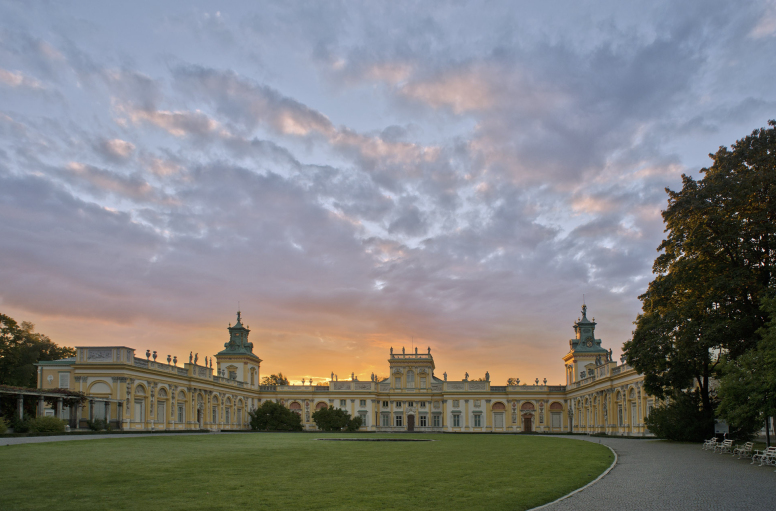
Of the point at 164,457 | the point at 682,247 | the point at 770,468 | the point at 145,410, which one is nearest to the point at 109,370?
the point at 145,410

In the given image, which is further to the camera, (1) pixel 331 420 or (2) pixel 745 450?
(1) pixel 331 420

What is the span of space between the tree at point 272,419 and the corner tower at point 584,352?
38004mm

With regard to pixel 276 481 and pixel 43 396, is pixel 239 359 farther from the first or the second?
pixel 276 481

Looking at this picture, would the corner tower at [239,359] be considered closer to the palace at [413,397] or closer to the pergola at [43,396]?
the palace at [413,397]

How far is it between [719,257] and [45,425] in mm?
39128

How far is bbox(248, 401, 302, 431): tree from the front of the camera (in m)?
73.2

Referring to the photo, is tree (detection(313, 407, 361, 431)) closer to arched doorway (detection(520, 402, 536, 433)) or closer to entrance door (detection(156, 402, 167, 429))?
entrance door (detection(156, 402, 167, 429))

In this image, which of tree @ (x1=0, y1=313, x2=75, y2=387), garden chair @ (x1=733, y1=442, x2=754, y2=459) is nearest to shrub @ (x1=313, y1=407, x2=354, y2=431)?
tree @ (x1=0, y1=313, x2=75, y2=387)

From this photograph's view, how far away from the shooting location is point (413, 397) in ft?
286

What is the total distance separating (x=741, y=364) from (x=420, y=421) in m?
67.0

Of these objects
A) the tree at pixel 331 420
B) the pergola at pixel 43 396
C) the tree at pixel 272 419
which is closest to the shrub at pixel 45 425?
the pergola at pixel 43 396

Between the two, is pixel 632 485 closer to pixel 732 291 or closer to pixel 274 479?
pixel 274 479

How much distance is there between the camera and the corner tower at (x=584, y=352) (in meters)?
80.7

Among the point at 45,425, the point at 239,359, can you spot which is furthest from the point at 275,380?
the point at 45,425
